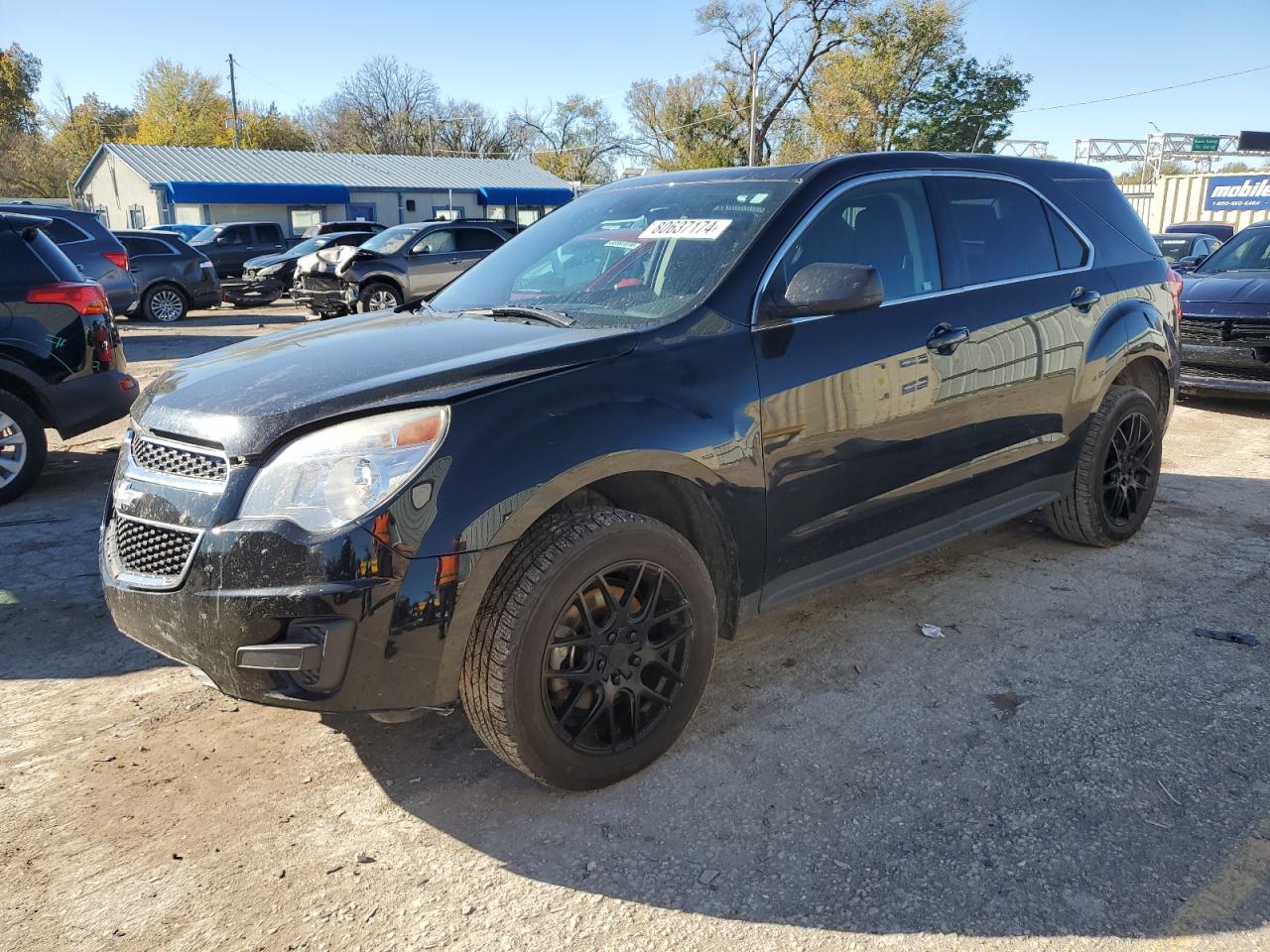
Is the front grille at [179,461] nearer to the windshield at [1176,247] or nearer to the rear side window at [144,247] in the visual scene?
the rear side window at [144,247]

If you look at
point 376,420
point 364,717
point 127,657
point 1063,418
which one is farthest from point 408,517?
point 1063,418

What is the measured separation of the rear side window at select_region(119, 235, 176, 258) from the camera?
16656 mm

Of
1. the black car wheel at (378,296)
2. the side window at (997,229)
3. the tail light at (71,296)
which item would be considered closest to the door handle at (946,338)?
the side window at (997,229)

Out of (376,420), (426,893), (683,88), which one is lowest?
(426,893)

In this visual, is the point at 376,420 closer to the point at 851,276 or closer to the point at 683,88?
the point at 851,276

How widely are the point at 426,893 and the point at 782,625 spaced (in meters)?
2.03

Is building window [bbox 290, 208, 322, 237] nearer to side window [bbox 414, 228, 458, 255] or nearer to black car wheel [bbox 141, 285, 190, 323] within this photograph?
black car wheel [bbox 141, 285, 190, 323]

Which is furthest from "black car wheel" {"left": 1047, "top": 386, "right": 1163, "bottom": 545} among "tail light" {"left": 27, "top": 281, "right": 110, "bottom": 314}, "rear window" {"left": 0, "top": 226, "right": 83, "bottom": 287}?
"rear window" {"left": 0, "top": 226, "right": 83, "bottom": 287}

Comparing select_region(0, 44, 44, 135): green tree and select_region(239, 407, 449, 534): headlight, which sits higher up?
select_region(0, 44, 44, 135): green tree

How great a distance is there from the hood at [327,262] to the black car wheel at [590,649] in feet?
45.4

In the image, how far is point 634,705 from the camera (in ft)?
9.33

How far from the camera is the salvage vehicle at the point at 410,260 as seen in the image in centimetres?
1541

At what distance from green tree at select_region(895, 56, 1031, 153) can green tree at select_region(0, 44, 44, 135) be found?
5606 centimetres

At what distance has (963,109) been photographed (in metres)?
46.8
